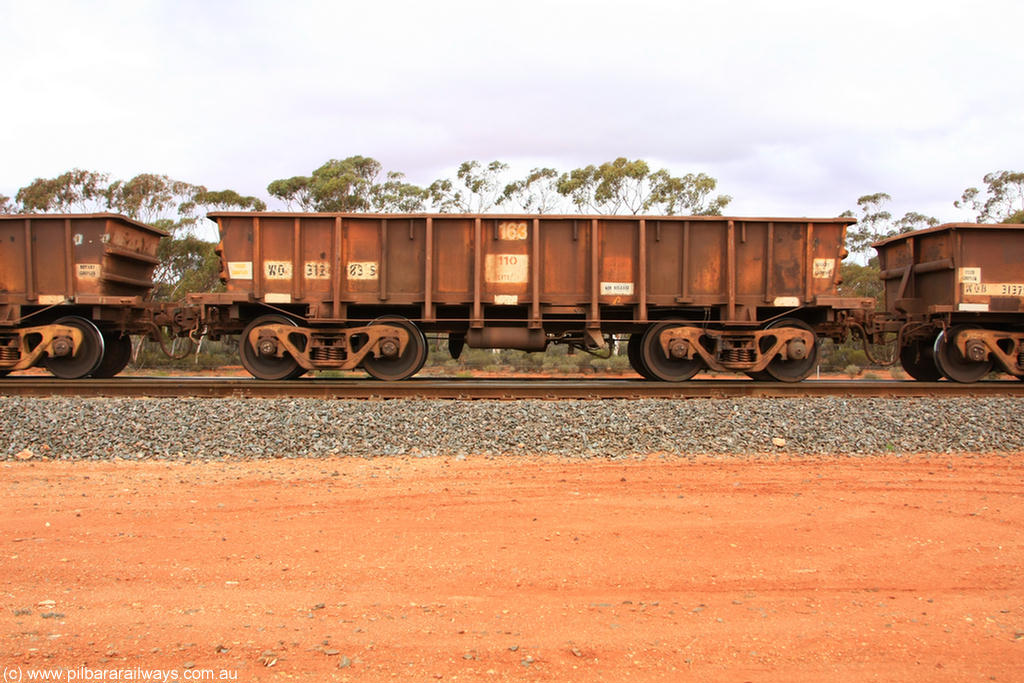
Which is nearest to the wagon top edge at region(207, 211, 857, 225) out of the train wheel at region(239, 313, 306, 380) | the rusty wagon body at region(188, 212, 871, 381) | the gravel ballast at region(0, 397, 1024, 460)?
the rusty wagon body at region(188, 212, 871, 381)

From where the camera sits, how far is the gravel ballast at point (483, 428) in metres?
6.87

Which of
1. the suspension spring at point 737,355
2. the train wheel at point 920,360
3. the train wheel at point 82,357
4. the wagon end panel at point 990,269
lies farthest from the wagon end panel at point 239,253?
the wagon end panel at point 990,269

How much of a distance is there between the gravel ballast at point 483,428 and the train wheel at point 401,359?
2163mm

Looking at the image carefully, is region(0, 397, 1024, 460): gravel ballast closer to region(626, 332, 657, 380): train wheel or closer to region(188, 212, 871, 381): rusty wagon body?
region(188, 212, 871, 381): rusty wagon body

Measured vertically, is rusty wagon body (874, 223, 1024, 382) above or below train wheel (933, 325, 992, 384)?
above

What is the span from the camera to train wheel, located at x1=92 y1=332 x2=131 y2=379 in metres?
11.4

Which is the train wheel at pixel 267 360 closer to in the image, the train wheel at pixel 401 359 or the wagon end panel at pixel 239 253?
the wagon end panel at pixel 239 253

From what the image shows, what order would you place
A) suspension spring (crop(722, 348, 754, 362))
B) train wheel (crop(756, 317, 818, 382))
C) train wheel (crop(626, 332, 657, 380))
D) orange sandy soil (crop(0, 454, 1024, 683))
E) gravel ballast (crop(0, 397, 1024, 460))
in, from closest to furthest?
orange sandy soil (crop(0, 454, 1024, 683)), gravel ballast (crop(0, 397, 1024, 460)), suspension spring (crop(722, 348, 754, 362)), train wheel (crop(756, 317, 818, 382)), train wheel (crop(626, 332, 657, 380))

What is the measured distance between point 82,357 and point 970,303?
587 inches

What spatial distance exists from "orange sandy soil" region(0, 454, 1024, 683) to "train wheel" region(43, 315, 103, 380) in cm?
539

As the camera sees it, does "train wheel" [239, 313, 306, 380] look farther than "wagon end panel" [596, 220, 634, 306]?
No

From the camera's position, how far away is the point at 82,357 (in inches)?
423

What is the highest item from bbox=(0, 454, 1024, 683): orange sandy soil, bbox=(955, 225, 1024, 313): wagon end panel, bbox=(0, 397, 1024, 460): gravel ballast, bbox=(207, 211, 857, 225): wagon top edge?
bbox=(207, 211, 857, 225): wagon top edge

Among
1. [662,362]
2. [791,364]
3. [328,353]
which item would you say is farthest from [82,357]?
[791,364]
